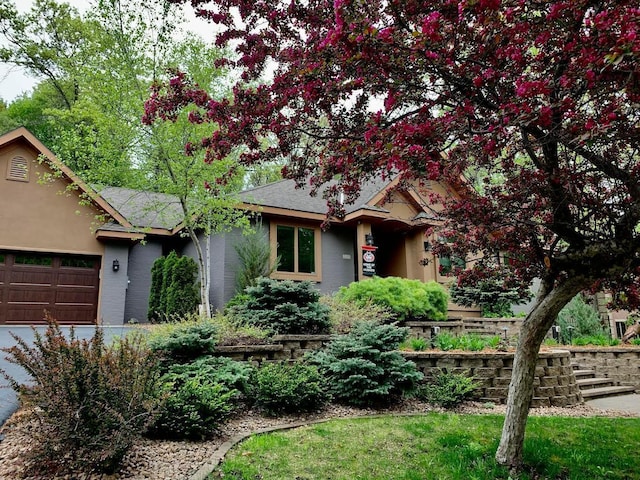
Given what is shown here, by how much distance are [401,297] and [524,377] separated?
5922 millimetres

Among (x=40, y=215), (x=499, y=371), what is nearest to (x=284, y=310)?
(x=499, y=371)

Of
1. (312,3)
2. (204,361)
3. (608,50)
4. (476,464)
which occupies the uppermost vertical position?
(312,3)

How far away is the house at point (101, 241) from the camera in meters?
12.3

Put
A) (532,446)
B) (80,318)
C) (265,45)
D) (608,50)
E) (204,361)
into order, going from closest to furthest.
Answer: (608,50) → (265,45) → (532,446) → (204,361) → (80,318)

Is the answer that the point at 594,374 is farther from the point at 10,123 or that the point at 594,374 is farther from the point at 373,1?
the point at 10,123

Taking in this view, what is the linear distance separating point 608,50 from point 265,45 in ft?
8.85

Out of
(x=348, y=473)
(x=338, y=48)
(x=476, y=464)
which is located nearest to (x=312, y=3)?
(x=338, y=48)

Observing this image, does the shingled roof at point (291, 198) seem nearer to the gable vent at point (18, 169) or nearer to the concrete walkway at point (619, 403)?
the gable vent at point (18, 169)

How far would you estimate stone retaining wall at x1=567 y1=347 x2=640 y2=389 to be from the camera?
9.06 meters

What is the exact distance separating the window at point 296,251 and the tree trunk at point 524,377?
29.9 feet

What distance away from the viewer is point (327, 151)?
421 cm

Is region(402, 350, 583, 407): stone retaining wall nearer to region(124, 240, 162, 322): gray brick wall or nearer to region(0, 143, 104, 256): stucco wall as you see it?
region(0, 143, 104, 256): stucco wall

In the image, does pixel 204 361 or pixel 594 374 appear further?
pixel 594 374

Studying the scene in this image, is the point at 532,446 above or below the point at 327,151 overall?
below
